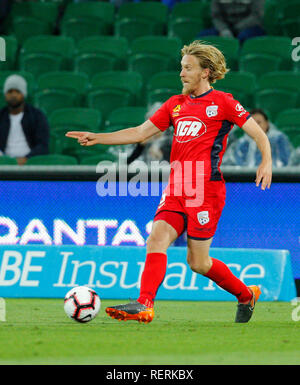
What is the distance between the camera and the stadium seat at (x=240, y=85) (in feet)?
41.1

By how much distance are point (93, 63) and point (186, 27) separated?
1.80 meters

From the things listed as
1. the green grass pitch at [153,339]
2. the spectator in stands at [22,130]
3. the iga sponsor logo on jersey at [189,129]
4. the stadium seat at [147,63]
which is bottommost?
the green grass pitch at [153,339]

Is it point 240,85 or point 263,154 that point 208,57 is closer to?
point 263,154

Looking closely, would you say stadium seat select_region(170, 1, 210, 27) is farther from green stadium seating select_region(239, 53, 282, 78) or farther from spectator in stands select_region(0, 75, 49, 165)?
spectator in stands select_region(0, 75, 49, 165)

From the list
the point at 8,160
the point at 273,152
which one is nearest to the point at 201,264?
the point at 273,152

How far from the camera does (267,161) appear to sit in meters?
6.04

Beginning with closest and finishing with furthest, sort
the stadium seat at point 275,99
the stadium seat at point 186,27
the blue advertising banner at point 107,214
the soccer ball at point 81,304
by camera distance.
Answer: the soccer ball at point 81,304 < the blue advertising banner at point 107,214 < the stadium seat at point 275,99 < the stadium seat at point 186,27

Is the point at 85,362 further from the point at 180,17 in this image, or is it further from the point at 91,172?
the point at 180,17

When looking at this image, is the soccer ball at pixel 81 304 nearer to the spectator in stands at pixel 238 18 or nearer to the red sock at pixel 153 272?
the red sock at pixel 153 272

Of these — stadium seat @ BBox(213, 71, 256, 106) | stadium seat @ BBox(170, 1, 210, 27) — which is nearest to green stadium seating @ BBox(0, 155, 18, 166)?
stadium seat @ BBox(213, 71, 256, 106)

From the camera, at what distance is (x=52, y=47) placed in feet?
45.6

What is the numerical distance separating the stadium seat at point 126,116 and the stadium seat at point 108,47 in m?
2.00

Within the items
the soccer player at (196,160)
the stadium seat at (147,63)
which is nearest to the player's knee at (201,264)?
the soccer player at (196,160)

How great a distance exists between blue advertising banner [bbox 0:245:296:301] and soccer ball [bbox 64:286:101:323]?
2.35 m
